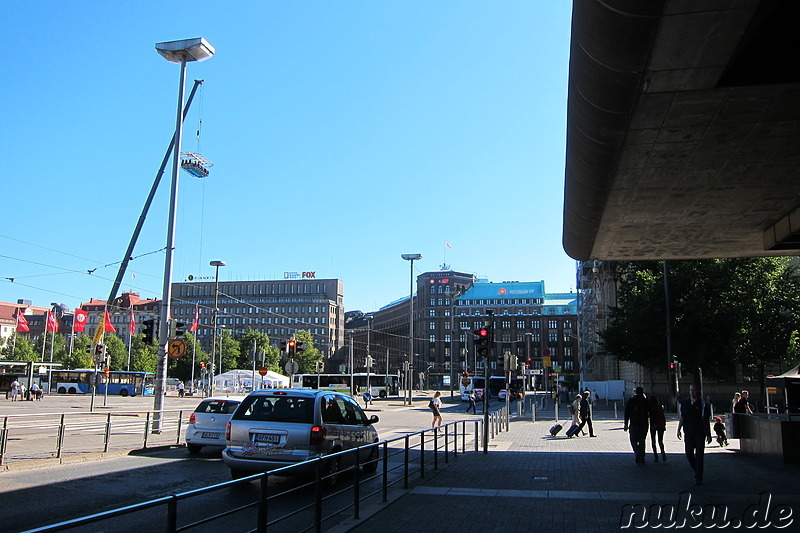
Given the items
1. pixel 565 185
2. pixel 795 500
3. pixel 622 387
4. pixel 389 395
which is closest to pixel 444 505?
pixel 795 500

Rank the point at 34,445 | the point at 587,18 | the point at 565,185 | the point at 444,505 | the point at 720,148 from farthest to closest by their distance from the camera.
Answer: the point at 34,445
the point at 565,185
the point at 720,148
the point at 444,505
the point at 587,18

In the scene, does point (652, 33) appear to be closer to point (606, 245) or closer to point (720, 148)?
point (720, 148)

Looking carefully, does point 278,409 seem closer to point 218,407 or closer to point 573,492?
point 573,492

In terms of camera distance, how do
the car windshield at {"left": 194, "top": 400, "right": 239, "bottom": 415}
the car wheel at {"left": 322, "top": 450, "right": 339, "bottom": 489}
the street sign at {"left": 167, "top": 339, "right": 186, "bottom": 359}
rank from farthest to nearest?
the street sign at {"left": 167, "top": 339, "right": 186, "bottom": 359} → the car windshield at {"left": 194, "top": 400, "right": 239, "bottom": 415} → the car wheel at {"left": 322, "top": 450, "right": 339, "bottom": 489}

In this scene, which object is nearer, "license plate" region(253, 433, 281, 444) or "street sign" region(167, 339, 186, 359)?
"license plate" region(253, 433, 281, 444)

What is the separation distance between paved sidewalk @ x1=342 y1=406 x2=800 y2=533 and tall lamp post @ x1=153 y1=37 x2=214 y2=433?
10495mm

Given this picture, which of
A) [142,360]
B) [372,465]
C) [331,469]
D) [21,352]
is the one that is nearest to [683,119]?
[331,469]

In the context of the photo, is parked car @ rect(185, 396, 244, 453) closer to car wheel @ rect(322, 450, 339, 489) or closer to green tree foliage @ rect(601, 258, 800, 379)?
car wheel @ rect(322, 450, 339, 489)

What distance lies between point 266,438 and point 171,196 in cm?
1413

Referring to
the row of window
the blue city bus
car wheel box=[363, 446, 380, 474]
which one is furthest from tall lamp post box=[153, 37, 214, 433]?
the row of window

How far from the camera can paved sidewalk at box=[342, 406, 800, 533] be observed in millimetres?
7953

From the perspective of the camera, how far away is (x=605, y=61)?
814 cm

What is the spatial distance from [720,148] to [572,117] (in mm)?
3286

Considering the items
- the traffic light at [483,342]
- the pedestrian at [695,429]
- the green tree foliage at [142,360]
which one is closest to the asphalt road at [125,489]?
the pedestrian at [695,429]
